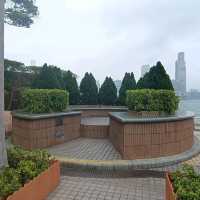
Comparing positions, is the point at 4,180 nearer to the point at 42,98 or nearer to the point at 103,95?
the point at 42,98

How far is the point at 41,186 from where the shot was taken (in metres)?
4.72

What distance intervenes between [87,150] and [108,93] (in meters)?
9.55

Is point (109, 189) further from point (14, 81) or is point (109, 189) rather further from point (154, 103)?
point (14, 81)

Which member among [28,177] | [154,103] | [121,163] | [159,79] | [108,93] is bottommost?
[121,163]

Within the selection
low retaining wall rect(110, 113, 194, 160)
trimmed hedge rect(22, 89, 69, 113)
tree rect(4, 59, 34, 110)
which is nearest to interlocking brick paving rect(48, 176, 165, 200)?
low retaining wall rect(110, 113, 194, 160)

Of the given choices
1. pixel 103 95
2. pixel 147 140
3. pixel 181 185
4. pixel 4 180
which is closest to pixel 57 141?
pixel 147 140

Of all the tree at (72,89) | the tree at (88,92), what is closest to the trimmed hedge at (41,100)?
the tree at (72,89)

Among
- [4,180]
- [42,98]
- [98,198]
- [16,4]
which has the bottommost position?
[98,198]

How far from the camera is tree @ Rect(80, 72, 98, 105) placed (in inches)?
692

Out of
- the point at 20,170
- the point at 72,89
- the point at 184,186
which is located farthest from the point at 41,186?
the point at 72,89

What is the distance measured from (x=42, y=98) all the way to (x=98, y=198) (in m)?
5.39

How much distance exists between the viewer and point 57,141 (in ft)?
30.0

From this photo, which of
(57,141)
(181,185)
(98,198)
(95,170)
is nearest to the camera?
(181,185)

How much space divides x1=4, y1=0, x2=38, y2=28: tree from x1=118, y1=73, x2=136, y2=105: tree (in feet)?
30.5
